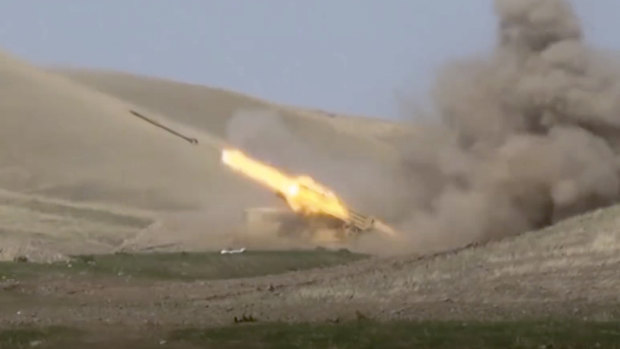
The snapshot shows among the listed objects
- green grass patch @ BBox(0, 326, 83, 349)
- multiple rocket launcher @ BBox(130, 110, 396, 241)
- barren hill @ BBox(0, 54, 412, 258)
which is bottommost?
green grass patch @ BBox(0, 326, 83, 349)

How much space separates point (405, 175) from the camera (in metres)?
42.7

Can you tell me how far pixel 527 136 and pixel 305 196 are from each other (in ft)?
23.2

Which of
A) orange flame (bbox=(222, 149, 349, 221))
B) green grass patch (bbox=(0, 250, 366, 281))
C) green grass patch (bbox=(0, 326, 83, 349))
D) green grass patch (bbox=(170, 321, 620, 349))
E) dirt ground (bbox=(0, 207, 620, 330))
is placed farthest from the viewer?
orange flame (bbox=(222, 149, 349, 221))

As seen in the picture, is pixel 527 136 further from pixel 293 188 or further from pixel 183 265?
pixel 183 265

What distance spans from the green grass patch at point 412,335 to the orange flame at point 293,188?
21.6 meters

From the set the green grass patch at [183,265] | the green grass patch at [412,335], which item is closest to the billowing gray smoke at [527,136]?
the green grass patch at [183,265]

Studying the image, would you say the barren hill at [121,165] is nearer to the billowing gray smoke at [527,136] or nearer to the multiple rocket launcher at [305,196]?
the multiple rocket launcher at [305,196]

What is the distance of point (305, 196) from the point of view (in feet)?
134

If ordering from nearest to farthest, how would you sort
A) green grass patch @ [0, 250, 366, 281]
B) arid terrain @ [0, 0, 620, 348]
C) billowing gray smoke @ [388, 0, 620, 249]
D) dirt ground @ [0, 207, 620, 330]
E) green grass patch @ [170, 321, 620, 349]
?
green grass patch @ [170, 321, 620, 349] < dirt ground @ [0, 207, 620, 330] < arid terrain @ [0, 0, 620, 348] < green grass patch @ [0, 250, 366, 281] < billowing gray smoke @ [388, 0, 620, 249]

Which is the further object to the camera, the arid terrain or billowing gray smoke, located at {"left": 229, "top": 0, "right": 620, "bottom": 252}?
billowing gray smoke, located at {"left": 229, "top": 0, "right": 620, "bottom": 252}

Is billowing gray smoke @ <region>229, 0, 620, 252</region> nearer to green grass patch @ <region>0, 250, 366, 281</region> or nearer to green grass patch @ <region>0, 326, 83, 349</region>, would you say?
green grass patch @ <region>0, 250, 366, 281</region>

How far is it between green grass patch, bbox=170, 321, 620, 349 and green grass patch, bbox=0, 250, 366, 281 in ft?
42.0

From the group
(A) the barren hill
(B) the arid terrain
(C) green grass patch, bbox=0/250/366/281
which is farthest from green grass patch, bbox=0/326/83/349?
(A) the barren hill

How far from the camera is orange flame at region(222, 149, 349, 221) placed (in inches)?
1580
